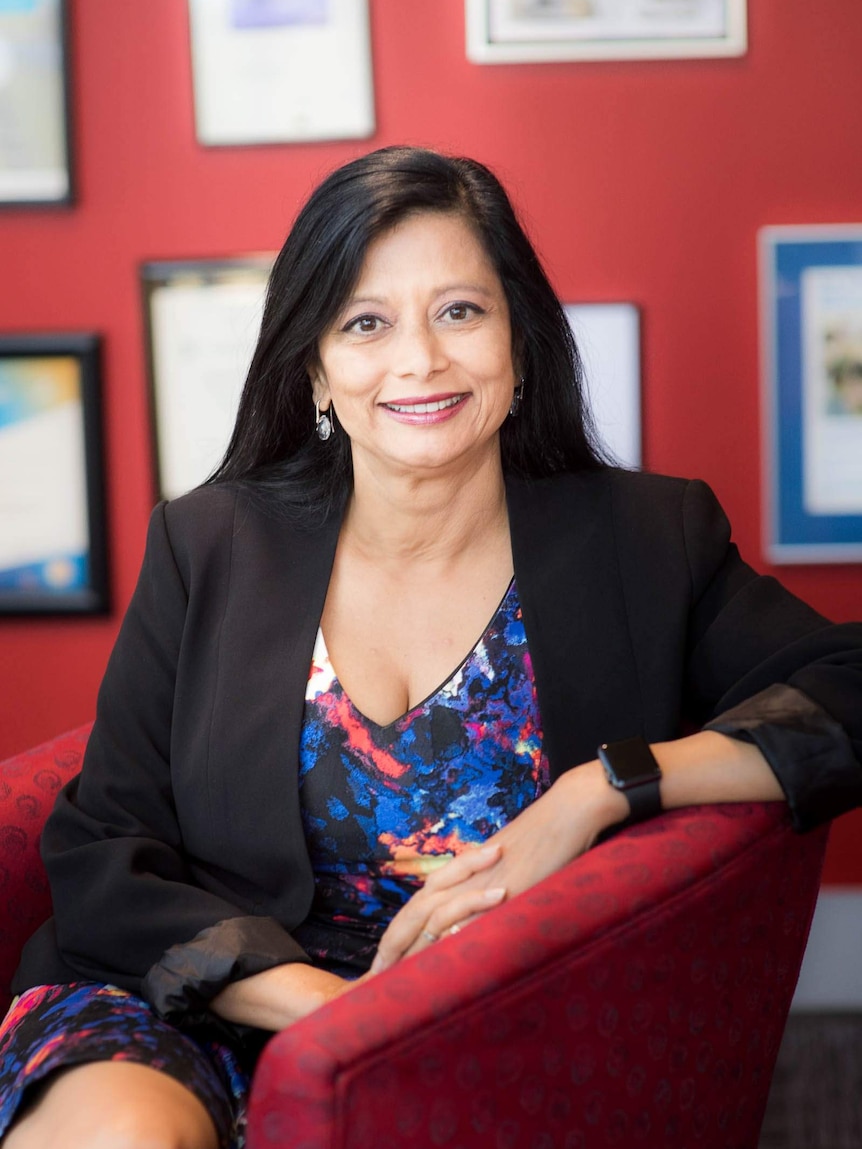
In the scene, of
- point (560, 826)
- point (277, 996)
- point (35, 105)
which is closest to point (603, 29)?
point (35, 105)

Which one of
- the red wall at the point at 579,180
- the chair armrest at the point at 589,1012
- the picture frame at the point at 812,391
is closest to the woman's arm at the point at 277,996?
the chair armrest at the point at 589,1012

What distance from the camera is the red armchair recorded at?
1098 mm

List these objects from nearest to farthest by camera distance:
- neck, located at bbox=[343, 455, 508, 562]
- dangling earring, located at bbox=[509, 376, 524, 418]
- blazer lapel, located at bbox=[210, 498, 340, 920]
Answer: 1. blazer lapel, located at bbox=[210, 498, 340, 920]
2. neck, located at bbox=[343, 455, 508, 562]
3. dangling earring, located at bbox=[509, 376, 524, 418]

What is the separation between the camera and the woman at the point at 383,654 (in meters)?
1.60

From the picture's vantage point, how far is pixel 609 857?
4.52 feet

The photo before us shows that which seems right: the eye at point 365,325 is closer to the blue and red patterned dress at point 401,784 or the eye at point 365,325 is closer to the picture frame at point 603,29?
the blue and red patterned dress at point 401,784

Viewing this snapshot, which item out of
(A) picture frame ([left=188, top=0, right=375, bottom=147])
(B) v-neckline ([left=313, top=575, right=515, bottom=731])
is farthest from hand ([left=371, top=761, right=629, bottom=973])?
(A) picture frame ([left=188, top=0, right=375, bottom=147])

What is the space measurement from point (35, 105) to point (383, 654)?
5.18 ft

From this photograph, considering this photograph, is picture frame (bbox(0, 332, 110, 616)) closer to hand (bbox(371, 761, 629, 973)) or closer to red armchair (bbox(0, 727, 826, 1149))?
hand (bbox(371, 761, 629, 973))

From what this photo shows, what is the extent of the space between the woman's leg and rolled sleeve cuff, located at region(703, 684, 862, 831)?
0.73 meters

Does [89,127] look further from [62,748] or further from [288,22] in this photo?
[62,748]

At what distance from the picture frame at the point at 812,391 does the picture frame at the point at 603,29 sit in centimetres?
40

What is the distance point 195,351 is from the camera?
275 cm

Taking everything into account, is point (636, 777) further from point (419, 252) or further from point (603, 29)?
point (603, 29)
